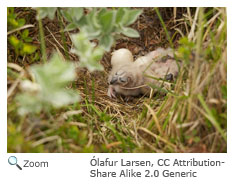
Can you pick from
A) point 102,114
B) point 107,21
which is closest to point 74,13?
point 107,21

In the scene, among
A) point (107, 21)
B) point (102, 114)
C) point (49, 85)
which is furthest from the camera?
point (102, 114)

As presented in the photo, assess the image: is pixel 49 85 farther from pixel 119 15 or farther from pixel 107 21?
pixel 119 15

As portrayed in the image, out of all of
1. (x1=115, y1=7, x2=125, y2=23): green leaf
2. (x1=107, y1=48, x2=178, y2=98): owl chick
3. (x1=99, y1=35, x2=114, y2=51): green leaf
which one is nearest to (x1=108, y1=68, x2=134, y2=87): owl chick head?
(x1=107, y1=48, x2=178, y2=98): owl chick

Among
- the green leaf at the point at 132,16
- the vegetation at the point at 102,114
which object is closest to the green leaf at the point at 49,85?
the vegetation at the point at 102,114

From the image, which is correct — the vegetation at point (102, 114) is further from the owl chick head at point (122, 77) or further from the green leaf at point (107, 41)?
the owl chick head at point (122, 77)

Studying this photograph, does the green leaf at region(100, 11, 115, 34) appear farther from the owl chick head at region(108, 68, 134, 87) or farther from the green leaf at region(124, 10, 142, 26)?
the owl chick head at region(108, 68, 134, 87)

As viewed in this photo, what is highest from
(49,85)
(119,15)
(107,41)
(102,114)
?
(119,15)
